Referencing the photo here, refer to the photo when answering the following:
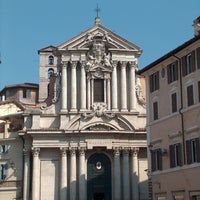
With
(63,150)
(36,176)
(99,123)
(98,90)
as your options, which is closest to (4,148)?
(36,176)

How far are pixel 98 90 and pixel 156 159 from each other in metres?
17.9

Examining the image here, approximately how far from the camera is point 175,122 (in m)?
33.1

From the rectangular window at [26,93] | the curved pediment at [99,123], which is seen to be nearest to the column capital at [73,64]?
the curved pediment at [99,123]

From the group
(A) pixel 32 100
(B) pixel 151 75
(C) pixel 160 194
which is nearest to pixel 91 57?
(B) pixel 151 75

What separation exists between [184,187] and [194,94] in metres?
5.67

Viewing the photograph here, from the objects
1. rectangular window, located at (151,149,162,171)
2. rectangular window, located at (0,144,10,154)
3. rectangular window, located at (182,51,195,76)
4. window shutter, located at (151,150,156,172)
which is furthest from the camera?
rectangular window, located at (0,144,10,154)

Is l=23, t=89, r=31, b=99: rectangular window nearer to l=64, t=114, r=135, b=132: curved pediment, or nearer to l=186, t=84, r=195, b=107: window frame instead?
l=64, t=114, r=135, b=132: curved pediment

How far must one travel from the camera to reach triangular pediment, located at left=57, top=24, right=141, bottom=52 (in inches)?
2068

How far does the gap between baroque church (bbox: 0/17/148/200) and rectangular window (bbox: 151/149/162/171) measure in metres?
13.9

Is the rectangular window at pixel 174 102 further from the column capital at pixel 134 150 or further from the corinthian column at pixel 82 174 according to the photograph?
the corinthian column at pixel 82 174

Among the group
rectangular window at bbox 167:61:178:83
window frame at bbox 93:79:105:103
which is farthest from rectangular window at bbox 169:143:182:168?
window frame at bbox 93:79:105:103

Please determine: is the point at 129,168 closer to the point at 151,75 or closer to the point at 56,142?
the point at 56,142

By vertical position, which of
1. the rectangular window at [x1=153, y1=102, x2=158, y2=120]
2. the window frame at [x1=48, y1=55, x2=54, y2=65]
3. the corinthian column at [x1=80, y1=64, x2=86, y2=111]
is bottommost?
the rectangular window at [x1=153, y1=102, x2=158, y2=120]

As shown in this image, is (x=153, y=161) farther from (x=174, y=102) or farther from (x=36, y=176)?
(x=36, y=176)
